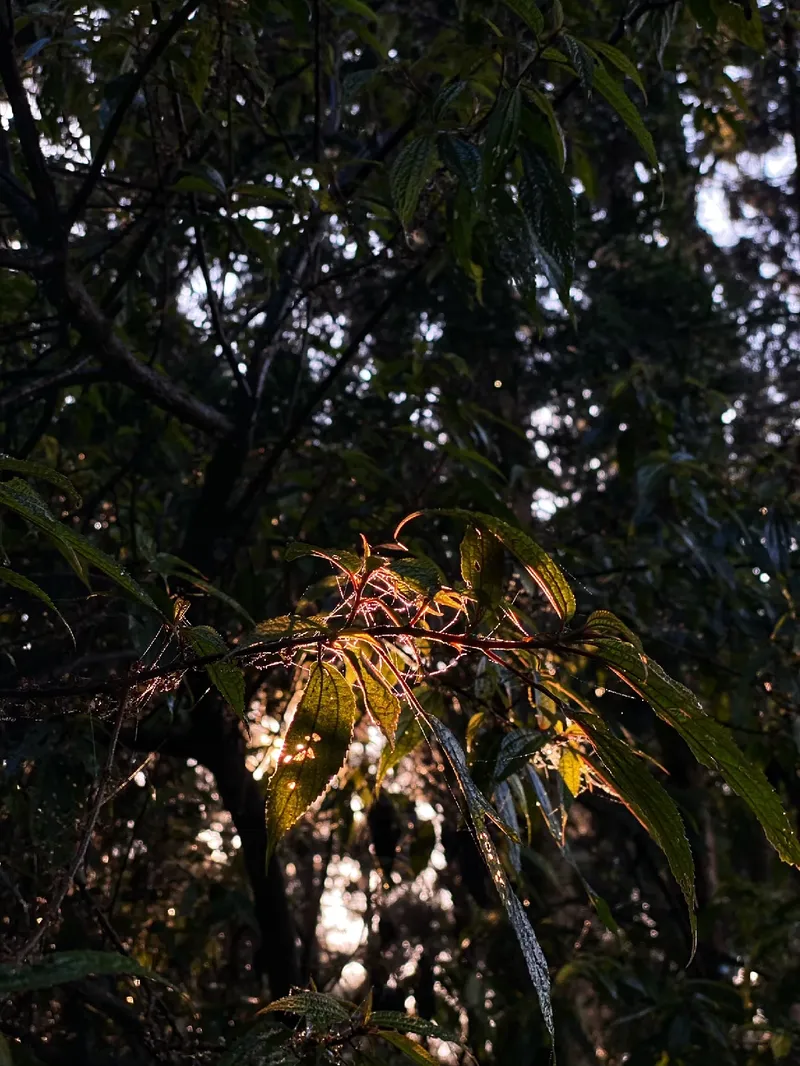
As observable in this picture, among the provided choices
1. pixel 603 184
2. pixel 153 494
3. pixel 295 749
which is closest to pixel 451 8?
pixel 603 184

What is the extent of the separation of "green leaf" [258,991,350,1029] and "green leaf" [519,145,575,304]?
2.20 ft

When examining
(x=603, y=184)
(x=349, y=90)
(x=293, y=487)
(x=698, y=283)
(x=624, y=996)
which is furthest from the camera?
(x=603, y=184)

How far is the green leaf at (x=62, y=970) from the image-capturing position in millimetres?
368

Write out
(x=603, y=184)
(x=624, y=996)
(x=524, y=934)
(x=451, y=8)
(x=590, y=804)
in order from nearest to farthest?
(x=524, y=934) → (x=624, y=996) → (x=590, y=804) → (x=451, y=8) → (x=603, y=184)

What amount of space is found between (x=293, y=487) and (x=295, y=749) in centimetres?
119

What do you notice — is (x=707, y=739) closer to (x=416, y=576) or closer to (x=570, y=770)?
(x=416, y=576)

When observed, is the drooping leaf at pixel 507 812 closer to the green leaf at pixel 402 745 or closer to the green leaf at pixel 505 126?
the green leaf at pixel 402 745

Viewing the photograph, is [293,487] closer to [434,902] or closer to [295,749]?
[295,749]

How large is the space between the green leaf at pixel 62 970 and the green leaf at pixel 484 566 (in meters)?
0.38

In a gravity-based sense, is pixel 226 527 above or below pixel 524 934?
above

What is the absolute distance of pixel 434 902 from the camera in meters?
4.05

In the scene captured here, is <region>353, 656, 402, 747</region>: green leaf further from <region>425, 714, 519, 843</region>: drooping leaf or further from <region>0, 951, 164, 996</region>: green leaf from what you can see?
<region>0, 951, 164, 996</region>: green leaf

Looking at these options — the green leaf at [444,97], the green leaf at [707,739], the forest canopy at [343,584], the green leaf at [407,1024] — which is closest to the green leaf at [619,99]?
the forest canopy at [343,584]

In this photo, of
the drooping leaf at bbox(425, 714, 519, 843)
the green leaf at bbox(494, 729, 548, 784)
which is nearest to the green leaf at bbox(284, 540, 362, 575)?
the drooping leaf at bbox(425, 714, 519, 843)
